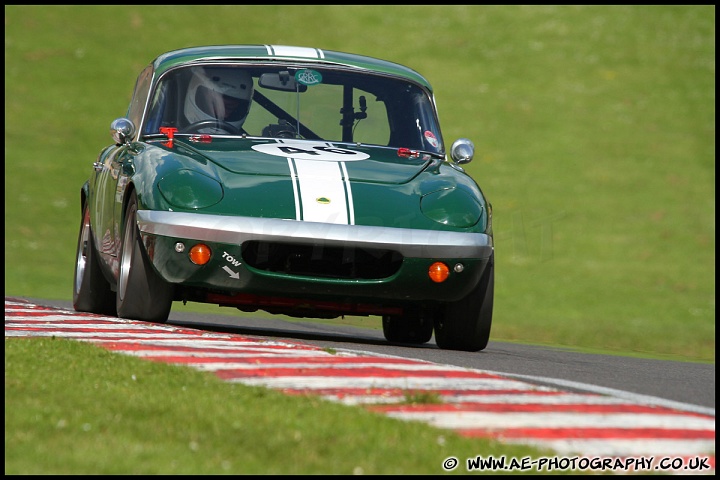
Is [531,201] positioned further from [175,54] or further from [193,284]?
[193,284]

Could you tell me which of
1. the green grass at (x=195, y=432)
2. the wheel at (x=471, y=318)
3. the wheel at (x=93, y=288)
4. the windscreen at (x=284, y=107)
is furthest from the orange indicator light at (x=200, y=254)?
the wheel at (x=93, y=288)

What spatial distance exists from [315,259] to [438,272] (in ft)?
2.32

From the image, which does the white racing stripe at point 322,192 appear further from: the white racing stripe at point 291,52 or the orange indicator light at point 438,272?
the white racing stripe at point 291,52

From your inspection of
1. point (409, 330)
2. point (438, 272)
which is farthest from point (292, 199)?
point (409, 330)

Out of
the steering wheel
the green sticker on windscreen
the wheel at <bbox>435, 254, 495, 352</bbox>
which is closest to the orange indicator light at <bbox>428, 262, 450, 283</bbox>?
the wheel at <bbox>435, 254, 495, 352</bbox>

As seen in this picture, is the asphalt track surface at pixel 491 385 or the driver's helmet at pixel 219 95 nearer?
the asphalt track surface at pixel 491 385

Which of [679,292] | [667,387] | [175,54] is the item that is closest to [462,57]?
[679,292]

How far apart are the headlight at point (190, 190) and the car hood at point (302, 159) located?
0.17 m

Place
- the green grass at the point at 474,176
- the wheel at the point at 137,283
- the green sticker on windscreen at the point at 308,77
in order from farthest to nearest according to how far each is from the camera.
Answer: the green sticker on windscreen at the point at 308,77 < the wheel at the point at 137,283 < the green grass at the point at 474,176

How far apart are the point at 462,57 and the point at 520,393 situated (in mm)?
32332

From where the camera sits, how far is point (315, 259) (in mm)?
7945

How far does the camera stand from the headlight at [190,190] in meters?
7.95

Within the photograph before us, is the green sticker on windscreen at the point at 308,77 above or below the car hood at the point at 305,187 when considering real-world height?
above

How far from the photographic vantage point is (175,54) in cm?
984
